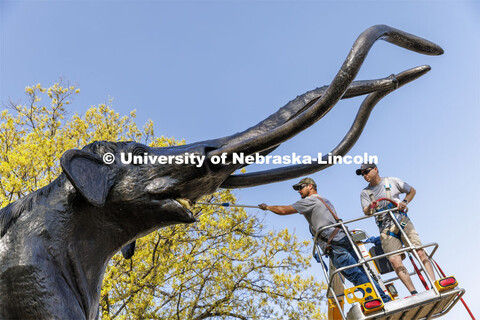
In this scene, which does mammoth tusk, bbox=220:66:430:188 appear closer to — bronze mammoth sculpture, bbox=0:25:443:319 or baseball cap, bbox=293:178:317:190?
bronze mammoth sculpture, bbox=0:25:443:319

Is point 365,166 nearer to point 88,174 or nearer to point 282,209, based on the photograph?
point 282,209

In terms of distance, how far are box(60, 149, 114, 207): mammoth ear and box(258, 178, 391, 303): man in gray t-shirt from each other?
3.15m

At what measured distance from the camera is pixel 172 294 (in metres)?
10.9

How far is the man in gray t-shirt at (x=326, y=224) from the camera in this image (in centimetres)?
486

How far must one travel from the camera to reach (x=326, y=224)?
514 cm

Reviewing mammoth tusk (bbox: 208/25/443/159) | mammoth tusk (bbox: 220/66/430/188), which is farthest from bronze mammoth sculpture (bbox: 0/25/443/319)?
mammoth tusk (bbox: 220/66/430/188)

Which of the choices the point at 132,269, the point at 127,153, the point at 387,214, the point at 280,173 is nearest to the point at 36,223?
the point at 127,153

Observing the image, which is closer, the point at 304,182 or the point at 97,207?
the point at 97,207

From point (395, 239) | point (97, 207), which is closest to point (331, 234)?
point (395, 239)

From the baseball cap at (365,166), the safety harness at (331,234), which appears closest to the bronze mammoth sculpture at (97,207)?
the safety harness at (331,234)

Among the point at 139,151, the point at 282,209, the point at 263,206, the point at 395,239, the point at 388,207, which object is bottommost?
the point at 395,239

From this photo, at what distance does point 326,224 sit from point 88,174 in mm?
3350

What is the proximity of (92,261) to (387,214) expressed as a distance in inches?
141

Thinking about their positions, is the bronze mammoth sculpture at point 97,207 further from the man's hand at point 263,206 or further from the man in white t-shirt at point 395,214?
the man's hand at point 263,206
